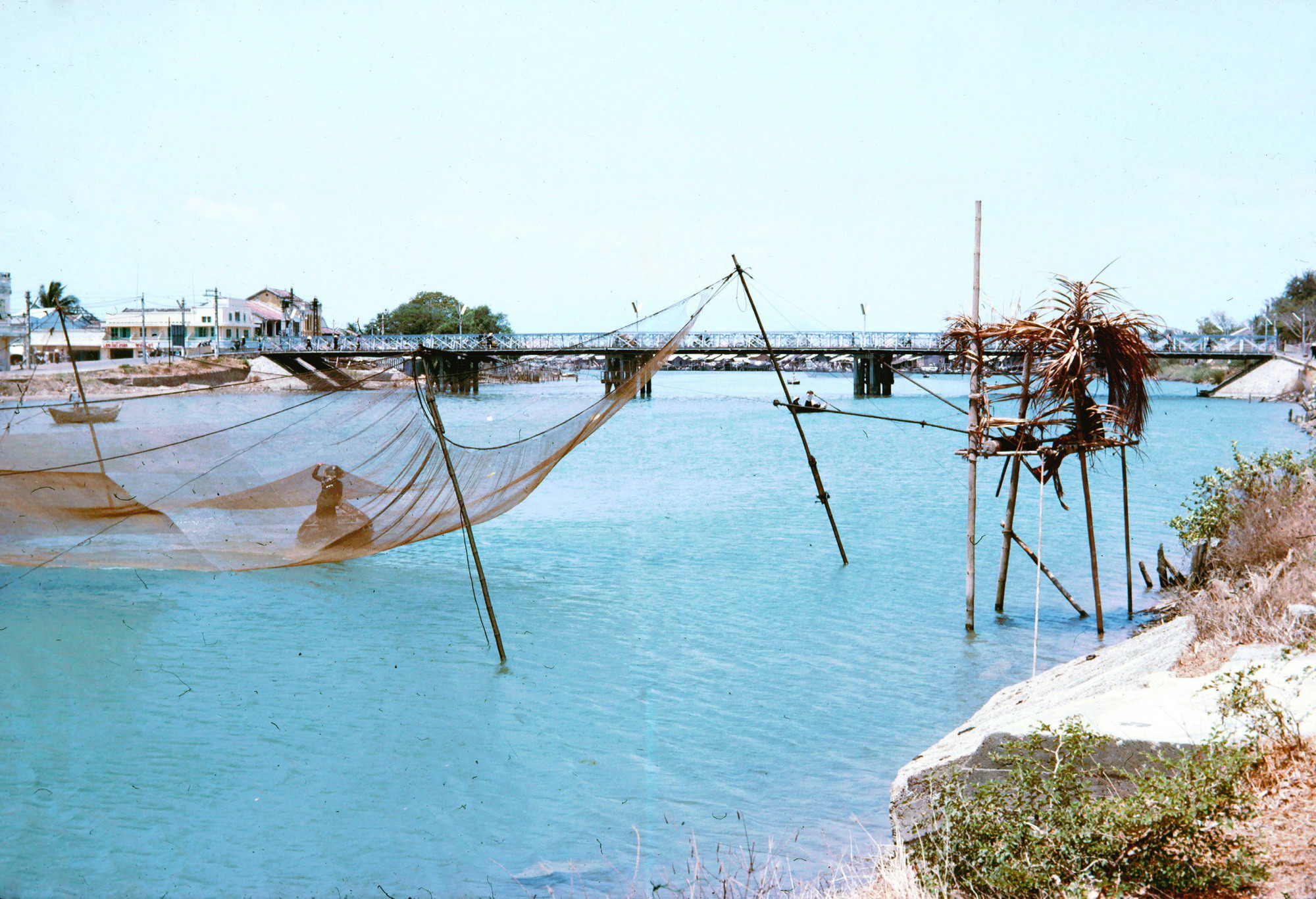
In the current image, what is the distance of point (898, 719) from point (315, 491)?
5323mm

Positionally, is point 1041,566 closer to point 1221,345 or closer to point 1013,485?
point 1013,485

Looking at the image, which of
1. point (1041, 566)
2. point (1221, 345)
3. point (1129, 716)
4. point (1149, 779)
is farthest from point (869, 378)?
point (1149, 779)

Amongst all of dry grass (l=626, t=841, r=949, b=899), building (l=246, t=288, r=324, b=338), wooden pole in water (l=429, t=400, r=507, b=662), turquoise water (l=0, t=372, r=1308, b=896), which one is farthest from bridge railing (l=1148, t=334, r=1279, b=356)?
building (l=246, t=288, r=324, b=338)

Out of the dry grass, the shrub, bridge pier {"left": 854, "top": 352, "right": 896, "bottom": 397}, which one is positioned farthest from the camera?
bridge pier {"left": 854, "top": 352, "right": 896, "bottom": 397}

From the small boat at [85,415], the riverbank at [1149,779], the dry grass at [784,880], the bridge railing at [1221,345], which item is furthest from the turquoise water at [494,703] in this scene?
the bridge railing at [1221,345]

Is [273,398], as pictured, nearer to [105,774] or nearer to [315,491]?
[315,491]

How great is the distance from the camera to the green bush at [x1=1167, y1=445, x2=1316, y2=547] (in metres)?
8.38

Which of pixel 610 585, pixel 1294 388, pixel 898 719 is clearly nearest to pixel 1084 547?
pixel 610 585

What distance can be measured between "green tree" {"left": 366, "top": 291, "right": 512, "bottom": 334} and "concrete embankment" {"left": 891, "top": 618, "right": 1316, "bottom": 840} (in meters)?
90.5

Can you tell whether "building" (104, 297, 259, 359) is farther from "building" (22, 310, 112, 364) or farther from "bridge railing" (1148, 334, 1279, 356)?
"bridge railing" (1148, 334, 1279, 356)

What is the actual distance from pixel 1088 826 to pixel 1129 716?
95cm

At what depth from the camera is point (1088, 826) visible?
2.96 meters

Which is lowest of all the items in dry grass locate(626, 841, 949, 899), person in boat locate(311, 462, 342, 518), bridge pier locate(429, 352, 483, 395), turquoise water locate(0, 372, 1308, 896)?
turquoise water locate(0, 372, 1308, 896)

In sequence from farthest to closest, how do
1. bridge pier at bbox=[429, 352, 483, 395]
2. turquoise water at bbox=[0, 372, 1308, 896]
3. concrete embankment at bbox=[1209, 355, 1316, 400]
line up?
concrete embankment at bbox=[1209, 355, 1316, 400] < bridge pier at bbox=[429, 352, 483, 395] < turquoise water at bbox=[0, 372, 1308, 896]
